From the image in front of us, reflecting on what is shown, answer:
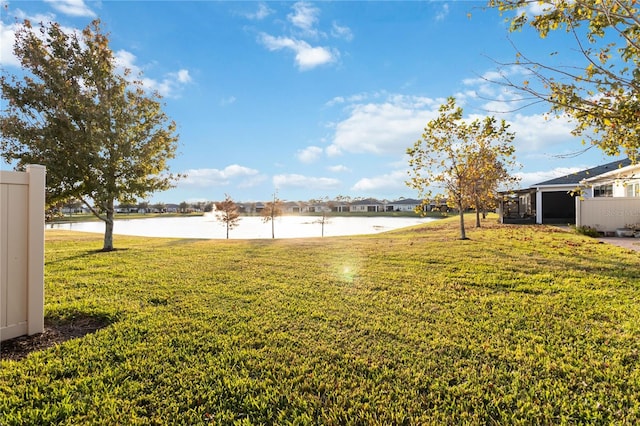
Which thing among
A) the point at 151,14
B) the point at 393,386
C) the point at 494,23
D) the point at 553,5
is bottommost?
the point at 393,386

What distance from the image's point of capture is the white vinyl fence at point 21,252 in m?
3.41

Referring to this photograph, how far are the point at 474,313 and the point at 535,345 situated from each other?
102cm

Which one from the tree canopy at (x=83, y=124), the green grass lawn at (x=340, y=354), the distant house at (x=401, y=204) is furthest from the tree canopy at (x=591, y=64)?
the distant house at (x=401, y=204)

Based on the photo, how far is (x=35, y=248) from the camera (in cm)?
360

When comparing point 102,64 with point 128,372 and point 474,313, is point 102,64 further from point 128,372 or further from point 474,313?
point 474,313

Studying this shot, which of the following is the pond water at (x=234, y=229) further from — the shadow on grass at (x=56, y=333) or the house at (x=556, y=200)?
the shadow on grass at (x=56, y=333)

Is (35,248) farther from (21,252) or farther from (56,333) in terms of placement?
(56,333)

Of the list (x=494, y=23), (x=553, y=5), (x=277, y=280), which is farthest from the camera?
(x=277, y=280)

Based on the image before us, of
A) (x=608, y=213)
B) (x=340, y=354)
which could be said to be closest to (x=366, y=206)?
(x=608, y=213)

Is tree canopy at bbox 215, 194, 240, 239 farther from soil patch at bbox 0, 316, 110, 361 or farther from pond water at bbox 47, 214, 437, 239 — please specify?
soil patch at bbox 0, 316, 110, 361

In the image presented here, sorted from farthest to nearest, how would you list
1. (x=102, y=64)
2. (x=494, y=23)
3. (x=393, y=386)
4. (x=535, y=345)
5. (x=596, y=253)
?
(x=102, y=64)
(x=596, y=253)
(x=494, y=23)
(x=535, y=345)
(x=393, y=386)

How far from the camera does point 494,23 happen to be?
556 centimetres

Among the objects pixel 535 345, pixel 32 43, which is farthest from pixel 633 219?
pixel 32 43

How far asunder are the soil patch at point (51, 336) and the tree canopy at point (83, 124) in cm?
822
